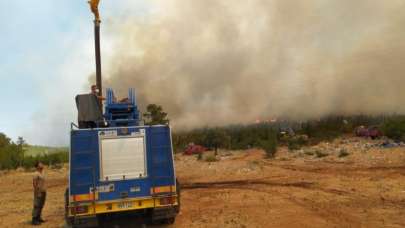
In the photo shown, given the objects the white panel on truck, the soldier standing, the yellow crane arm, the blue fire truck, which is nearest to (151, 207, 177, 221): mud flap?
the blue fire truck

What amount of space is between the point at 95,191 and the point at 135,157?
1.26 meters

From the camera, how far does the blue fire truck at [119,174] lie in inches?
366

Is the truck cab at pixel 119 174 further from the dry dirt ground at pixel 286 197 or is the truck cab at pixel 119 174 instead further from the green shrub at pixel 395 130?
the green shrub at pixel 395 130

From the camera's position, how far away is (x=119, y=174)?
956cm

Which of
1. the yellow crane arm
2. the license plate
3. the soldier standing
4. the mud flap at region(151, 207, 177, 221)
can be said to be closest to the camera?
the license plate

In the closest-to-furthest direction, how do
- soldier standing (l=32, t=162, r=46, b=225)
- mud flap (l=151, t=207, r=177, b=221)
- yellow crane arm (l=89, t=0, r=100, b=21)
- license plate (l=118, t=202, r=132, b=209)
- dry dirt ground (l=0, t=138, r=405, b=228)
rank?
license plate (l=118, t=202, r=132, b=209) → mud flap (l=151, t=207, r=177, b=221) → dry dirt ground (l=0, t=138, r=405, b=228) → soldier standing (l=32, t=162, r=46, b=225) → yellow crane arm (l=89, t=0, r=100, b=21)

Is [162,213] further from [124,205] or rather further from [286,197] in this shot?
[286,197]

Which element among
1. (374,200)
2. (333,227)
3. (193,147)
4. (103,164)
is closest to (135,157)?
(103,164)

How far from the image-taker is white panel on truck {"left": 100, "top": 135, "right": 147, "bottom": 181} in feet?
31.2

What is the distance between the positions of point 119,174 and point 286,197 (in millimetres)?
7254

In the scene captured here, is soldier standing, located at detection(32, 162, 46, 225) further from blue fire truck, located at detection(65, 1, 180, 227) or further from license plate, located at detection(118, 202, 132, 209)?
license plate, located at detection(118, 202, 132, 209)

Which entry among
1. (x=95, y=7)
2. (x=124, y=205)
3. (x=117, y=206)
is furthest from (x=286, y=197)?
(x=95, y=7)

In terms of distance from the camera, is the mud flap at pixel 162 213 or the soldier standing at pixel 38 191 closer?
the mud flap at pixel 162 213

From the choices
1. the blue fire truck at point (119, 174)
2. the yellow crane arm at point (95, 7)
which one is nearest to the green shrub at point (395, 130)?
the yellow crane arm at point (95, 7)
